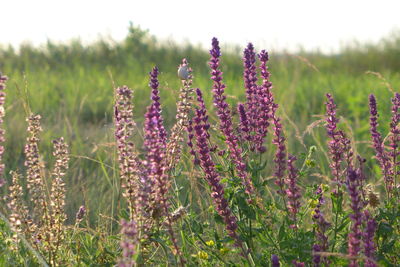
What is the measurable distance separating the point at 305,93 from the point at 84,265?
6.48 meters

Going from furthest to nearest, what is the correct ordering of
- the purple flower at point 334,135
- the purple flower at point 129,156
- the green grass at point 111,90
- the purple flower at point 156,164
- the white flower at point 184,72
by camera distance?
the green grass at point 111,90 → the white flower at point 184,72 → the purple flower at point 334,135 → the purple flower at point 129,156 → the purple flower at point 156,164

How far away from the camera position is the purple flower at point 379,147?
108 inches

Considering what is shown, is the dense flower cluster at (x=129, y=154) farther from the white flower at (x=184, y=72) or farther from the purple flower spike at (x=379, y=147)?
the purple flower spike at (x=379, y=147)

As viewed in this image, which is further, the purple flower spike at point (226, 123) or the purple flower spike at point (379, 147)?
the purple flower spike at point (379, 147)

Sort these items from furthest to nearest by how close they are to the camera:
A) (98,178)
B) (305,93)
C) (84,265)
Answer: (305,93) → (98,178) → (84,265)

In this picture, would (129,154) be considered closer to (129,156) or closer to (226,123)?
(129,156)

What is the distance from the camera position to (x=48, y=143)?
19.1ft

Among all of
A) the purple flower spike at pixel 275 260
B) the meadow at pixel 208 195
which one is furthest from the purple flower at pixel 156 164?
→ the purple flower spike at pixel 275 260

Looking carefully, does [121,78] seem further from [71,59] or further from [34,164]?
[34,164]

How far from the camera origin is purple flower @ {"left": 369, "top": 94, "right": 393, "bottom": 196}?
9.02ft

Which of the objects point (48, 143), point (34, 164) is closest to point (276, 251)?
point (34, 164)

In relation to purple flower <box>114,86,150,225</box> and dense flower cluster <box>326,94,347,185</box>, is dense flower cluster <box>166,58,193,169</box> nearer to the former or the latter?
purple flower <box>114,86,150,225</box>

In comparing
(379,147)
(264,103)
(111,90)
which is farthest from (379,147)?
(111,90)

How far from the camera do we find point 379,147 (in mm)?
2809
